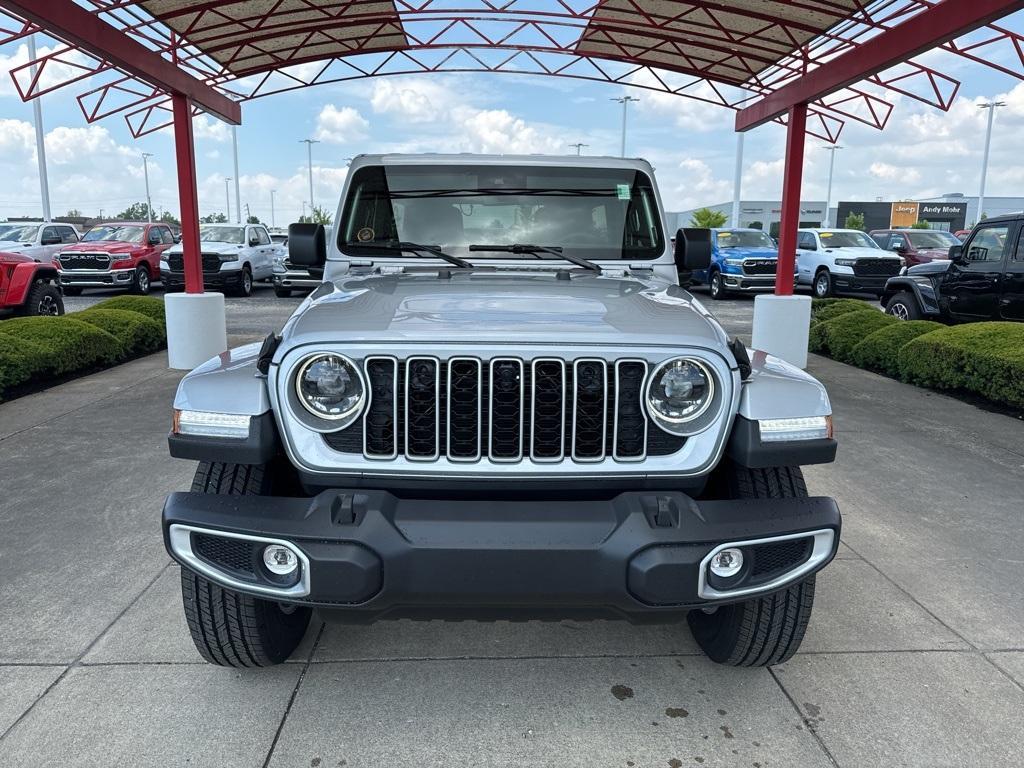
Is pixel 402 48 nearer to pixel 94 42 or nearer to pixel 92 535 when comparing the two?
pixel 94 42

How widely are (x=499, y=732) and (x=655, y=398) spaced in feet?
3.97

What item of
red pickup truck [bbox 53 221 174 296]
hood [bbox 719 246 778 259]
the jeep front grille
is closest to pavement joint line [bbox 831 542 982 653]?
the jeep front grille

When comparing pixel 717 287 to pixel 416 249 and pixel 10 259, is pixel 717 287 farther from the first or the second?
pixel 416 249

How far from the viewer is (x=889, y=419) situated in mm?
6926

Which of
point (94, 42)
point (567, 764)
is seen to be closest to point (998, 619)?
point (567, 764)

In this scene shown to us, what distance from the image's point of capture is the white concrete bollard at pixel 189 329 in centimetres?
915

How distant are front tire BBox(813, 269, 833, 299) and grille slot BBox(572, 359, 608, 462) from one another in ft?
56.7

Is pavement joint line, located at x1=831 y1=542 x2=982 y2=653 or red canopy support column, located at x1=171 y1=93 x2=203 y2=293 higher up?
red canopy support column, located at x1=171 y1=93 x2=203 y2=293

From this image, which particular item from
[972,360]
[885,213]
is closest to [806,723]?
[972,360]

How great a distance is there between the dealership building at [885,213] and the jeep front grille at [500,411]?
55.5 metres

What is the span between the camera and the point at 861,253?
17.7m

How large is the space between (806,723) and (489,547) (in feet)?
4.43

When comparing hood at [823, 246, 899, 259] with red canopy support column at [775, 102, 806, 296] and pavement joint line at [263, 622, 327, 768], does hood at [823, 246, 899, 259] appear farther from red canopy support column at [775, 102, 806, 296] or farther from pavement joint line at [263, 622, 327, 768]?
pavement joint line at [263, 622, 327, 768]

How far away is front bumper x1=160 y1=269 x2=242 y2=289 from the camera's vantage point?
57.0 feet
